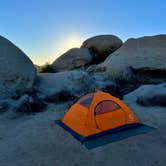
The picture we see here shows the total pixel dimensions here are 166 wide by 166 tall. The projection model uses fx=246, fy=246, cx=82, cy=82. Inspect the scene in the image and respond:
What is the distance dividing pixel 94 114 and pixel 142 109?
278 centimetres

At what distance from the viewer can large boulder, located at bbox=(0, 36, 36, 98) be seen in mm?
9594

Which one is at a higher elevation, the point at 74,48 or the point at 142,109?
the point at 74,48

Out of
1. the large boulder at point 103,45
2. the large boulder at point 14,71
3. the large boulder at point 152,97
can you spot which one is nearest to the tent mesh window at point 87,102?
the large boulder at point 152,97

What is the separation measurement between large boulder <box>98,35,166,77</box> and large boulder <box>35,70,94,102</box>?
12.6 ft

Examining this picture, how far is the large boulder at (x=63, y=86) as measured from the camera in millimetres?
10188

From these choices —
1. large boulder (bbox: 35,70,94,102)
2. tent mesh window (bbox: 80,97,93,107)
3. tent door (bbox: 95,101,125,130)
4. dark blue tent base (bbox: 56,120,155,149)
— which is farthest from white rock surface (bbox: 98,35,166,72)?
dark blue tent base (bbox: 56,120,155,149)

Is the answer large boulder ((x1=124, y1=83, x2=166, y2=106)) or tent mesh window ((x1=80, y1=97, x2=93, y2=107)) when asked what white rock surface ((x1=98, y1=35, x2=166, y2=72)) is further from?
tent mesh window ((x1=80, y1=97, x2=93, y2=107))

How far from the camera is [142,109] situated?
27.5 feet

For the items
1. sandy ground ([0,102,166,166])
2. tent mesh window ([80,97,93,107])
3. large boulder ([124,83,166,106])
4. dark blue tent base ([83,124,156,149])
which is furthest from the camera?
large boulder ([124,83,166,106])

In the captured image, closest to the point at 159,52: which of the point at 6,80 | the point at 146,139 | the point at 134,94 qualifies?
the point at 134,94

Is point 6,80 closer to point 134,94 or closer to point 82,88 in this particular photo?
point 82,88

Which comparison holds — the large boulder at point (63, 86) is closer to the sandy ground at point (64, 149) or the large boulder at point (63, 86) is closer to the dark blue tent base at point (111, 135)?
the sandy ground at point (64, 149)

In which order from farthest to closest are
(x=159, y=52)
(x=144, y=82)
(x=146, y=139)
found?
1. (x=159, y=52)
2. (x=144, y=82)
3. (x=146, y=139)

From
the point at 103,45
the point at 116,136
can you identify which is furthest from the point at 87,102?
the point at 103,45
